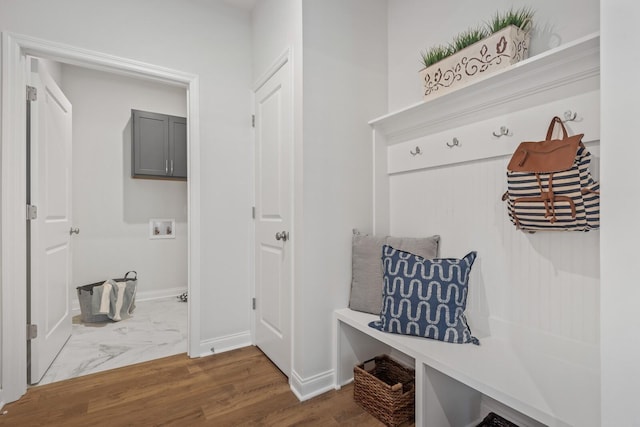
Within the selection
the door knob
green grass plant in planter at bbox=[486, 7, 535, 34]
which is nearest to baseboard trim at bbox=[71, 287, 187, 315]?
the door knob

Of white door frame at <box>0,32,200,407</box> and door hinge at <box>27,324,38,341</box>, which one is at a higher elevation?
white door frame at <box>0,32,200,407</box>

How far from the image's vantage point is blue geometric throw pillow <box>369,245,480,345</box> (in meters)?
1.34

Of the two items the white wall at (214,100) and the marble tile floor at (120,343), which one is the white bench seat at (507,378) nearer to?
the white wall at (214,100)

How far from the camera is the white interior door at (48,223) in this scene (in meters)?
1.79

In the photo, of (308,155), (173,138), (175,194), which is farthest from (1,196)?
(175,194)

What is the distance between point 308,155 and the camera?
170 centimetres

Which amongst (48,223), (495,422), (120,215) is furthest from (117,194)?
(495,422)

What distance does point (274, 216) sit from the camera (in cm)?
206

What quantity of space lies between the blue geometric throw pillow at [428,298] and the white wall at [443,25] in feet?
3.16

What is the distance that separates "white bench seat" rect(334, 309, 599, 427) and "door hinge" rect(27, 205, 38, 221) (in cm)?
199

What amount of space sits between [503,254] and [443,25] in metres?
1.25

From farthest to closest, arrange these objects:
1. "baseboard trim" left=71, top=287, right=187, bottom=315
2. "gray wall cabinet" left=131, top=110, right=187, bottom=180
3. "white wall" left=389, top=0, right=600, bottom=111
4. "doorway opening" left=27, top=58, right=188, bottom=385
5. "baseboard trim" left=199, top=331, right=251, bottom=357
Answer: "baseboard trim" left=71, top=287, right=187, bottom=315
"gray wall cabinet" left=131, top=110, right=187, bottom=180
"doorway opening" left=27, top=58, right=188, bottom=385
"baseboard trim" left=199, top=331, right=251, bottom=357
"white wall" left=389, top=0, right=600, bottom=111

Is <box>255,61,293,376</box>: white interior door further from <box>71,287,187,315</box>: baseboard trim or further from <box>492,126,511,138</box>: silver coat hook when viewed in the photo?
<box>71,287,187,315</box>: baseboard trim

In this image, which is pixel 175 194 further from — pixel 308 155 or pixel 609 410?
pixel 609 410
